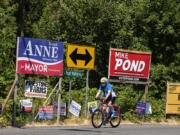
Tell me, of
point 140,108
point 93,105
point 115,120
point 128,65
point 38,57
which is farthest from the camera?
point 128,65

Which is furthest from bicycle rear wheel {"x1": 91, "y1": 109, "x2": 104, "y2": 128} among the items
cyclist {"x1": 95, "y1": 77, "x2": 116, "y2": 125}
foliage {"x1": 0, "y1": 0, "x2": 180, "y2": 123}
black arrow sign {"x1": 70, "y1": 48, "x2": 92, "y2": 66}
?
foliage {"x1": 0, "y1": 0, "x2": 180, "y2": 123}

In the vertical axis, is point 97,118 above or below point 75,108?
below

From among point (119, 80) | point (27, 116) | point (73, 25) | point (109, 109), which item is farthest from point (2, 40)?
point (73, 25)

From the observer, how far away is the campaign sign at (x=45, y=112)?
1577 centimetres

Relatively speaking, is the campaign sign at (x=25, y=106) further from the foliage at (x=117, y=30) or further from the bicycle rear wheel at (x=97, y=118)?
the foliage at (x=117, y=30)

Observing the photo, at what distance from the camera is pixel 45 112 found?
15906 mm

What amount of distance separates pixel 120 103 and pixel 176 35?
8583 mm

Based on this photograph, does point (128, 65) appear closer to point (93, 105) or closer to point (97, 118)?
point (93, 105)

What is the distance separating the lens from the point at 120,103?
19.3m

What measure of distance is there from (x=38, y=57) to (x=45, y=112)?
2229 mm

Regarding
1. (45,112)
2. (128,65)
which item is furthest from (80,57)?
(45,112)

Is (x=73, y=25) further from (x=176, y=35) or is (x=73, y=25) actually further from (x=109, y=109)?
(x=109, y=109)

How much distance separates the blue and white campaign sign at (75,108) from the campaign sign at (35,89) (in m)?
1.85

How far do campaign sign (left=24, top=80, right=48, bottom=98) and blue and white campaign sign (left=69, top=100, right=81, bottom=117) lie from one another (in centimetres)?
185
